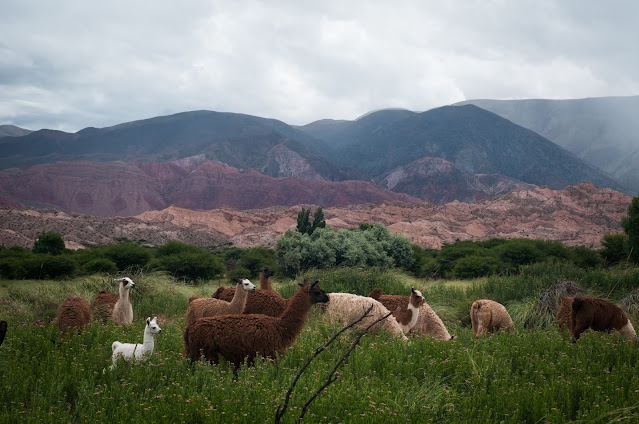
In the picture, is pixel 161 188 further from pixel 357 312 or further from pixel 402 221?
pixel 357 312

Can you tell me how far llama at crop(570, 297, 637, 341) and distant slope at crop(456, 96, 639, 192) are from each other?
121 meters

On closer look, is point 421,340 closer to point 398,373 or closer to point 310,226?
point 398,373

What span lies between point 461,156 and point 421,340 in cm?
15097

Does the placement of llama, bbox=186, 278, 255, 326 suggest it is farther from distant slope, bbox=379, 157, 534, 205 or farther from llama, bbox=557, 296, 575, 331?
distant slope, bbox=379, 157, 534, 205

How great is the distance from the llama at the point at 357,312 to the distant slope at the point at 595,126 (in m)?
123

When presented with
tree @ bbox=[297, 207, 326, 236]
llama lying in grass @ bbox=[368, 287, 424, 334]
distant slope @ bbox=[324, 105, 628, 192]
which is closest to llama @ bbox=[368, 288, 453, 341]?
llama lying in grass @ bbox=[368, 287, 424, 334]

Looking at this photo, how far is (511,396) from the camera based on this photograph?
5.47 metres

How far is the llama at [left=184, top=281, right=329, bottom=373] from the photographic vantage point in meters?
6.46

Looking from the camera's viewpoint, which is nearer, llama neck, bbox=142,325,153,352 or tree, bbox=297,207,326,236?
llama neck, bbox=142,325,153,352

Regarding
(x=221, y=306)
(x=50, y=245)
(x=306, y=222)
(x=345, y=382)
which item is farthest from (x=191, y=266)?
(x=345, y=382)

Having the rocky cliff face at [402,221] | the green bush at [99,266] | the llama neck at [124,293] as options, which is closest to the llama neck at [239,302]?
the llama neck at [124,293]

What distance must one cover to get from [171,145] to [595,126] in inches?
5355

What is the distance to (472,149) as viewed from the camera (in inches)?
6083

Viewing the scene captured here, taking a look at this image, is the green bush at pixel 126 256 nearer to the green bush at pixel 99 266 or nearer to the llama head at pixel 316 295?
the green bush at pixel 99 266
